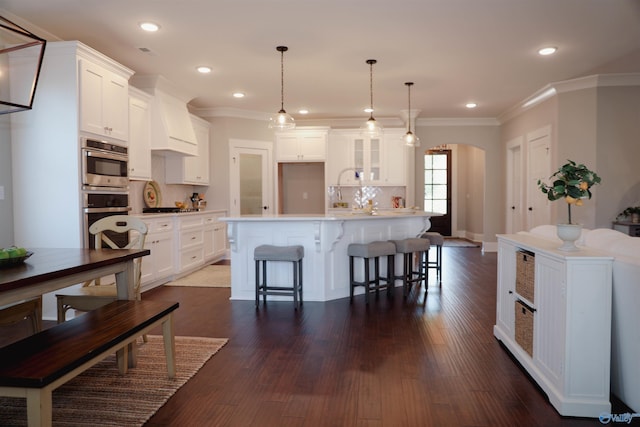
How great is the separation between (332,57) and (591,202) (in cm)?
409

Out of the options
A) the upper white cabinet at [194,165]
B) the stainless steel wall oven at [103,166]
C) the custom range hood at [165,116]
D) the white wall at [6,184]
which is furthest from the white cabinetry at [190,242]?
the white wall at [6,184]

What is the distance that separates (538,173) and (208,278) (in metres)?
5.60

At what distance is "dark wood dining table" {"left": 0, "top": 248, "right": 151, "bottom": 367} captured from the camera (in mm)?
1762

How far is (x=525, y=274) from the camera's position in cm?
268

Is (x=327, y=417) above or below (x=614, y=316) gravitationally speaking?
below

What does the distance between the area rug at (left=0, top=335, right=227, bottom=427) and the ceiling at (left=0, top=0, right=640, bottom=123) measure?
2.85 meters

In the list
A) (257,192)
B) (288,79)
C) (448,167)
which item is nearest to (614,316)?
(288,79)

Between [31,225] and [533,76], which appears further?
[533,76]

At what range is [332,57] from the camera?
4.72 m

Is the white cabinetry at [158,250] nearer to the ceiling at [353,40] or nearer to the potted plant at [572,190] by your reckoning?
the ceiling at [353,40]

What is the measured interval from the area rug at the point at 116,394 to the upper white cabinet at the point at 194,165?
3.92m

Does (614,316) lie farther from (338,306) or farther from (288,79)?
(288,79)

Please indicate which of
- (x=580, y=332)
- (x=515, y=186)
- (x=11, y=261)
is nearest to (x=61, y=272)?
(x=11, y=261)

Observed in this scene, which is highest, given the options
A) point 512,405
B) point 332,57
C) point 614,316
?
point 332,57
